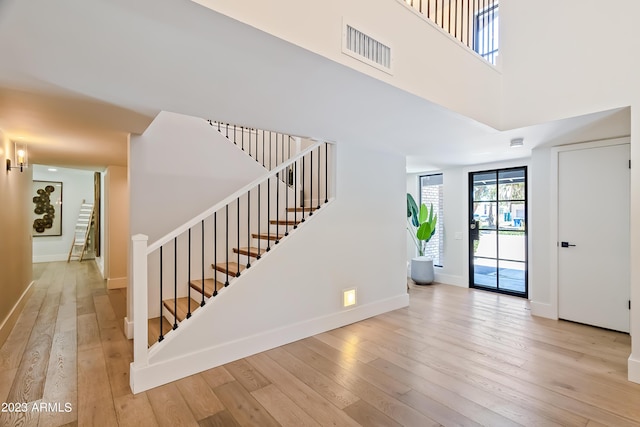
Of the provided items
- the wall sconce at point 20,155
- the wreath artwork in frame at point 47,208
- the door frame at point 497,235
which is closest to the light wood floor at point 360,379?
the door frame at point 497,235

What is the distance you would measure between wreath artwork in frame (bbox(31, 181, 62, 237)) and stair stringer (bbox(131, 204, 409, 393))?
874 cm

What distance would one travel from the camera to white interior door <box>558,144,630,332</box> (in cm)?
361

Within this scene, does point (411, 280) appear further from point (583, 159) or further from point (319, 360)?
point (319, 360)

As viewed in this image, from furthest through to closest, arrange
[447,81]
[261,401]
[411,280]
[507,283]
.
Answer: [411,280], [507,283], [447,81], [261,401]

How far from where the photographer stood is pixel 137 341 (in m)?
2.41

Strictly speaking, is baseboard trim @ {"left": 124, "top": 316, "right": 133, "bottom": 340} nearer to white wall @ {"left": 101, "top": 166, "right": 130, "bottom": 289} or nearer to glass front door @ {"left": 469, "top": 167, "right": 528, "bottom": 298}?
white wall @ {"left": 101, "top": 166, "right": 130, "bottom": 289}

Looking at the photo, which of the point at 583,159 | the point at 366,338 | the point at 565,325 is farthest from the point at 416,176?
the point at 366,338

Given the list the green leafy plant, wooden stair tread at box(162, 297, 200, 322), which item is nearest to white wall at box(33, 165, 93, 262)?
wooden stair tread at box(162, 297, 200, 322)

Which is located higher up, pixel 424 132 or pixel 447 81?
pixel 447 81

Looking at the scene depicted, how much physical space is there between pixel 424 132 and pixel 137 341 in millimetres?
3375

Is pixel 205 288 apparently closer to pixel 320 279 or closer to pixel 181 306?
pixel 181 306

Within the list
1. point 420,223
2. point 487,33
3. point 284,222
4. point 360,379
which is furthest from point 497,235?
point 360,379

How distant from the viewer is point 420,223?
6.18 metres

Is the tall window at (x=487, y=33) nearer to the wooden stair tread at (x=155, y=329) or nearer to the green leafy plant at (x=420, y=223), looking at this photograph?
the green leafy plant at (x=420, y=223)
